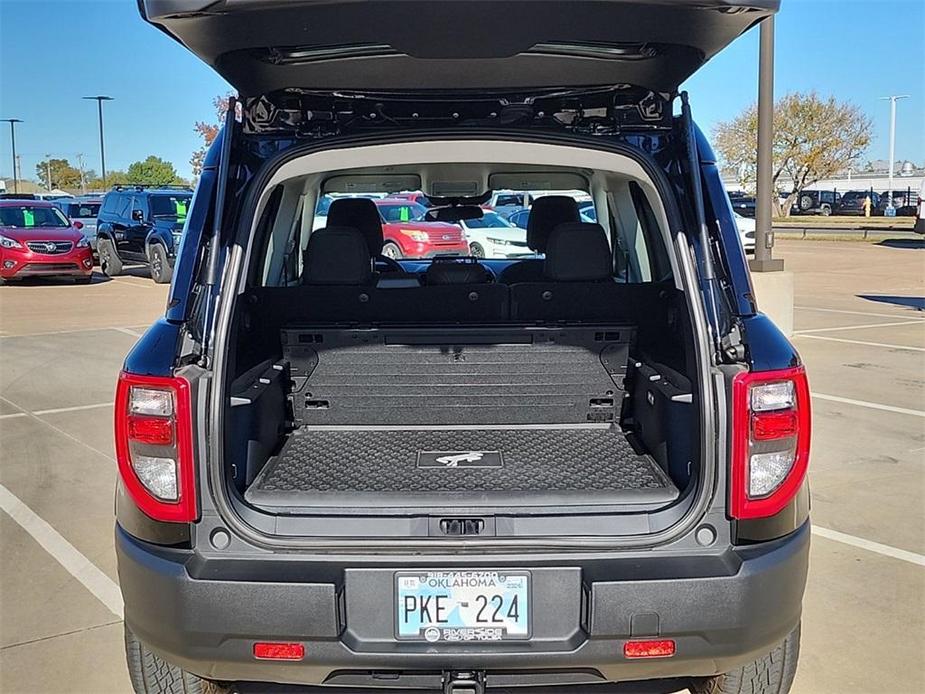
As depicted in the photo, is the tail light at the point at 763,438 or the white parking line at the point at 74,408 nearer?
the tail light at the point at 763,438

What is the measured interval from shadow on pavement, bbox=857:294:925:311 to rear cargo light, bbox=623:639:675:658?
12421 millimetres

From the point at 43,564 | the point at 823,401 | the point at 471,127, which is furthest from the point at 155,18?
the point at 823,401

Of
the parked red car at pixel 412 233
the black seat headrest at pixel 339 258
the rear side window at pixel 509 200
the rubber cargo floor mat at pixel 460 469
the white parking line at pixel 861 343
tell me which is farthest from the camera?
the parked red car at pixel 412 233

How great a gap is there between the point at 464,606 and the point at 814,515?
2941 mm

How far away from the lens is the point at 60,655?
3.42 metres

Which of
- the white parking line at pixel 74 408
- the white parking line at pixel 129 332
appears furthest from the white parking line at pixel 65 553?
the white parking line at pixel 129 332

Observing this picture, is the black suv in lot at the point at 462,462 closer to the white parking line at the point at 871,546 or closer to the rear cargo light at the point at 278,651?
the rear cargo light at the point at 278,651

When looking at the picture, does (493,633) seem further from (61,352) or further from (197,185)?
(61,352)

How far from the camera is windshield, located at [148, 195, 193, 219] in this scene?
18.8 meters

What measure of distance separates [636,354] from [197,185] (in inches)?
70.1

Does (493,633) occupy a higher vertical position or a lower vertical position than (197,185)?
lower

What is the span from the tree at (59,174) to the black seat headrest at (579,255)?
315 ft

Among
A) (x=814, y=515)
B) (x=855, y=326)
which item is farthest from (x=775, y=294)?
(x=814, y=515)

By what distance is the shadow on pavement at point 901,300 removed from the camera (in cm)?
1368
